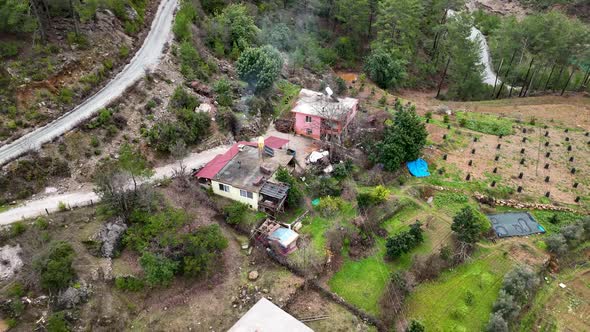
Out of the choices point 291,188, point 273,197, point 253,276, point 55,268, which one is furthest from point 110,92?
point 253,276

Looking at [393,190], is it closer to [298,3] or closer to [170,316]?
[170,316]

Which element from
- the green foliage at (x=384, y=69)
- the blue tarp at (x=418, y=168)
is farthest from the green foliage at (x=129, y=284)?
the green foliage at (x=384, y=69)

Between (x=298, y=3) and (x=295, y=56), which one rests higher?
(x=298, y=3)

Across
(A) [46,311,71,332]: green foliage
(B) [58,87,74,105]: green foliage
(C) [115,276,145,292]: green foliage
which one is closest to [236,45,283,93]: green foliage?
(B) [58,87,74,105]: green foliage

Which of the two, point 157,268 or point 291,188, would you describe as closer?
point 157,268

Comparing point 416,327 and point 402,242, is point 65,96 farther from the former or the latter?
point 416,327

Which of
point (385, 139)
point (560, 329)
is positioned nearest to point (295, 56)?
point (385, 139)

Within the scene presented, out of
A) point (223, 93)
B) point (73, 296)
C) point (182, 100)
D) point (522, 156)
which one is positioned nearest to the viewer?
point (73, 296)
